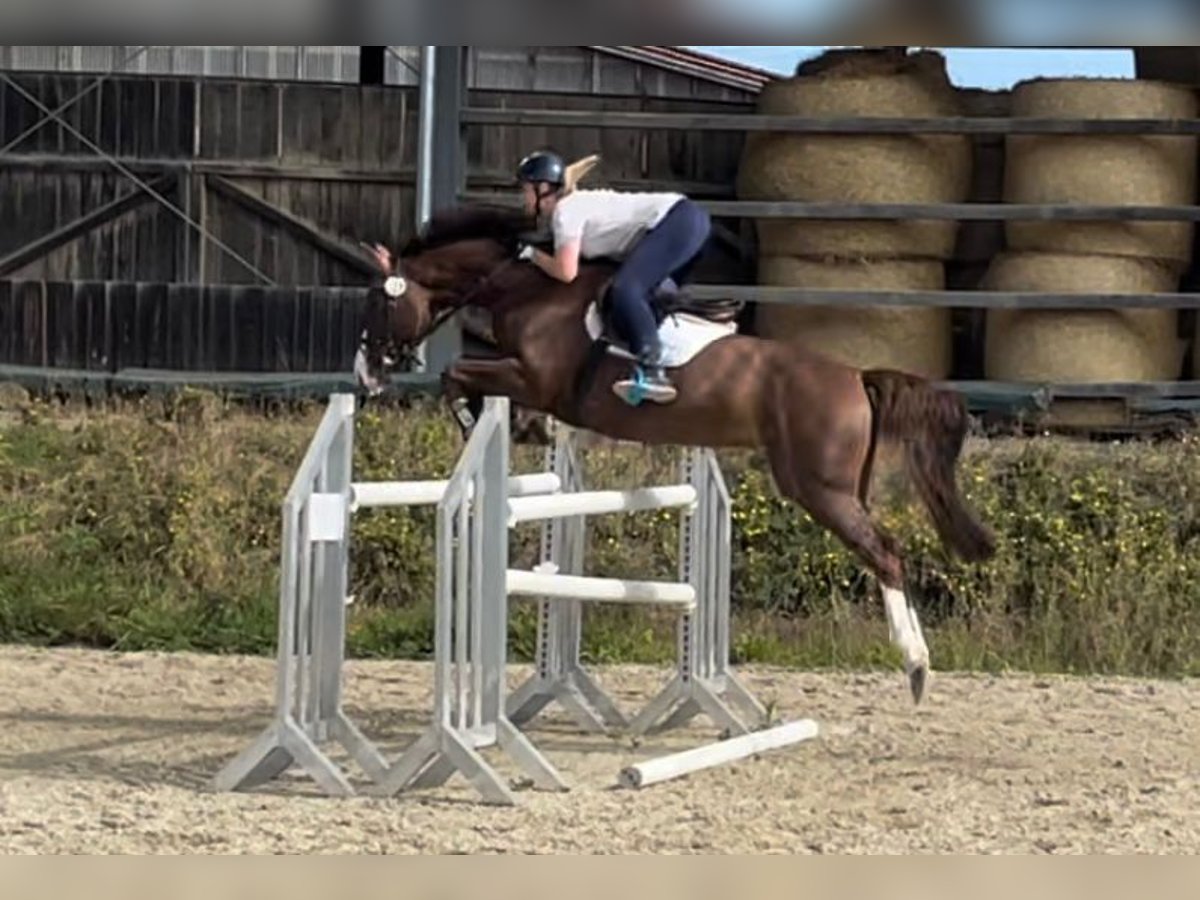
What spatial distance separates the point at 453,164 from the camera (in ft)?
40.6

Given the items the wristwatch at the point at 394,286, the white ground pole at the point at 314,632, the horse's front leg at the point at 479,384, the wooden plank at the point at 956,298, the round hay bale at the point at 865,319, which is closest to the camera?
the white ground pole at the point at 314,632

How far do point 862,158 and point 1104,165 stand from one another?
51.9 inches

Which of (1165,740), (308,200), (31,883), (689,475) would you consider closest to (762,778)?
(689,475)

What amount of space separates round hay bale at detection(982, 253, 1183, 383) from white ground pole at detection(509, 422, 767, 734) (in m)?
4.33

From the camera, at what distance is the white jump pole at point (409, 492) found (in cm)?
705

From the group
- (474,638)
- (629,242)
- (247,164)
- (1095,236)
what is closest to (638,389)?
(629,242)

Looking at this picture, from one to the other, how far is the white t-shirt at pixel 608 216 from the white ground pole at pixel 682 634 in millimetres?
821

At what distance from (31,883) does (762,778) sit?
116 inches

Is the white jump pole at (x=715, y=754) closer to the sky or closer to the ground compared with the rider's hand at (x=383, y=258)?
closer to the ground

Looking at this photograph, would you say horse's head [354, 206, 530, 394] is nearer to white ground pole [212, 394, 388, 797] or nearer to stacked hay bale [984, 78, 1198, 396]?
white ground pole [212, 394, 388, 797]

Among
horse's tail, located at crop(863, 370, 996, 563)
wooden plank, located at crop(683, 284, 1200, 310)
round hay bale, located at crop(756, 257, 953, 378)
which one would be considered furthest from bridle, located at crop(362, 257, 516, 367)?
round hay bale, located at crop(756, 257, 953, 378)

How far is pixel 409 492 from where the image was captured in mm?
7250

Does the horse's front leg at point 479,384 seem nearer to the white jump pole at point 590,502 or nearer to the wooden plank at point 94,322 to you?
the white jump pole at point 590,502

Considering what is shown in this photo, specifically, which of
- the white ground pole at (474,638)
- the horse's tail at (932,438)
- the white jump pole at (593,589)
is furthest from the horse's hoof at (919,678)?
the white ground pole at (474,638)
